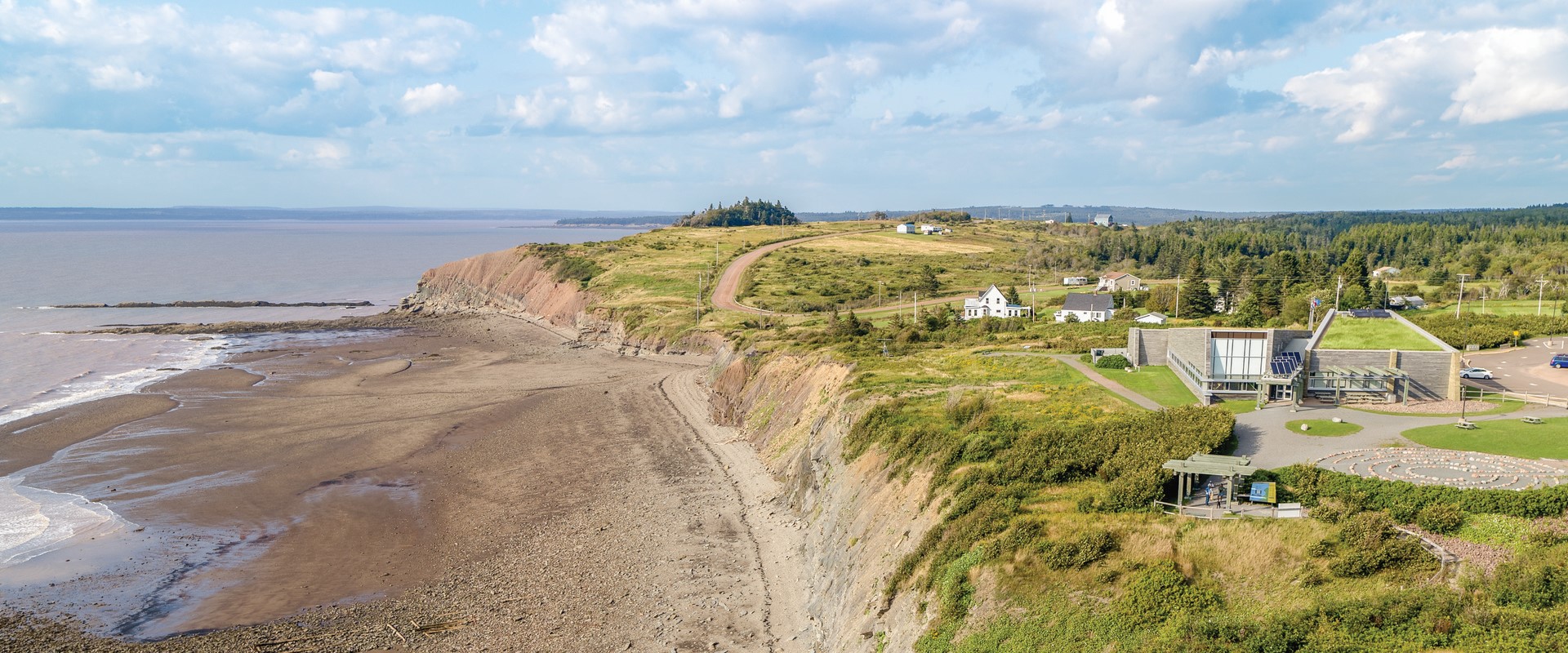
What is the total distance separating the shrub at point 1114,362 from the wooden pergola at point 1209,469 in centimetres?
1582

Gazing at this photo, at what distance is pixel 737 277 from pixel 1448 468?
86.6 meters

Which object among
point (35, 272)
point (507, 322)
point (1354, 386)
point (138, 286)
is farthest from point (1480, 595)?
point (35, 272)

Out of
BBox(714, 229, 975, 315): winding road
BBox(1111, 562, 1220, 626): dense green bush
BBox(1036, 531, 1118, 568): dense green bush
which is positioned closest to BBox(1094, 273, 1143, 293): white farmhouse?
BBox(714, 229, 975, 315): winding road

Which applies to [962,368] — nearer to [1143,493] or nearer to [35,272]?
[1143,493]

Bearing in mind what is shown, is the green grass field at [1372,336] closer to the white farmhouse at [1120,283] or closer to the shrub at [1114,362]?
the shrub at [1114,362]

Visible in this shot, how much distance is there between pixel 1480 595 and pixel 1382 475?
21.6ft

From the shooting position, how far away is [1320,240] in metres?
175

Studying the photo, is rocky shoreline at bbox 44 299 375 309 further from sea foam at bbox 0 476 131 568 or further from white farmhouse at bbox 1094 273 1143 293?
white farmhouse at bbox 1094 273 1143 293

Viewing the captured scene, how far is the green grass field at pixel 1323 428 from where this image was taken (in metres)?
26.5

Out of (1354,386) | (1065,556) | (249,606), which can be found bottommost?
(249,606)

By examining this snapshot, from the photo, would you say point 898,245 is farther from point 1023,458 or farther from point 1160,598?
point 1160,598

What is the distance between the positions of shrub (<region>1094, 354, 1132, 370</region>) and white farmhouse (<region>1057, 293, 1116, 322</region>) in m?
27.1

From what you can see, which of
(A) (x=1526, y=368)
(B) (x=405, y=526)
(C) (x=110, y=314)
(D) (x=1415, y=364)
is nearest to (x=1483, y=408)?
(D) (x=1415, y=364)

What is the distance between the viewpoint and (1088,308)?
6675cm
